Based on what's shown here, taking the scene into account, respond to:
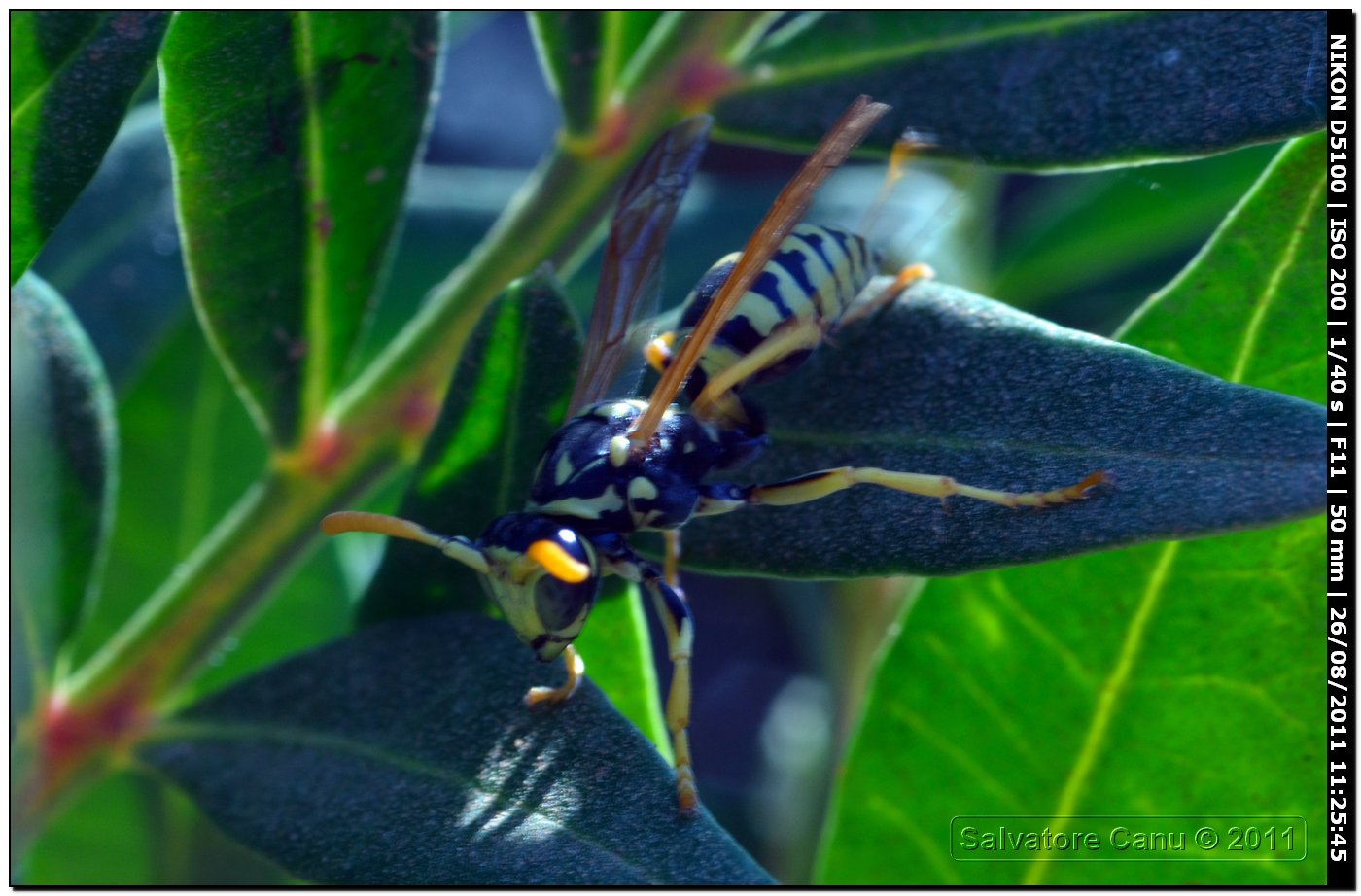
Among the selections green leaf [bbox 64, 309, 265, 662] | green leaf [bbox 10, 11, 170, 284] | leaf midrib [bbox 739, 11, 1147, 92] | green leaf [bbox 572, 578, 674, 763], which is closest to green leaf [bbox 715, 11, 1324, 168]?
leaf midrib [bbox 739, 11, 1147, 92]

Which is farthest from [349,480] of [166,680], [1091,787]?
[1091,787]

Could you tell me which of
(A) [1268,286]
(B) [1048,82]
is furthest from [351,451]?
(A) [1268,286]

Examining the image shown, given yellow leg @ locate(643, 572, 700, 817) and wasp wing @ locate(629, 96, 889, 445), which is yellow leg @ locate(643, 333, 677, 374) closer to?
wasp wing @ locate(629, 96, 889, 445)

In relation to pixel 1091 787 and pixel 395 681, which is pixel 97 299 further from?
pixel 1091 787

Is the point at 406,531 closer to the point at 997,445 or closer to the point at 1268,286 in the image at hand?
the point at 997,445

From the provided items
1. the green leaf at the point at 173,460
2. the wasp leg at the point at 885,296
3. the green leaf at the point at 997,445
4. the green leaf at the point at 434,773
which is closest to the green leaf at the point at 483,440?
the green leaf at the point at 434,773

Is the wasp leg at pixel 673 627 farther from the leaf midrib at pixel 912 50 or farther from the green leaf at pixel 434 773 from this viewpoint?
the leaf midrib at pixel 912 50
